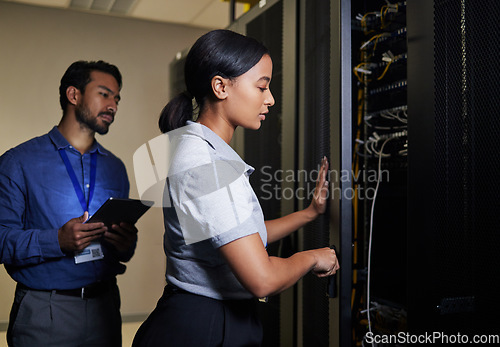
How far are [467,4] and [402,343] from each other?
1144mm

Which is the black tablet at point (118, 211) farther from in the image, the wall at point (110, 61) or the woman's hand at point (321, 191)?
the wall at point (110, 61)

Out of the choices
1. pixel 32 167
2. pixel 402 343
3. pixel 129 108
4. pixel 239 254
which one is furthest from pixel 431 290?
pixel 129 108

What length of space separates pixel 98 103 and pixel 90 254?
0.63m

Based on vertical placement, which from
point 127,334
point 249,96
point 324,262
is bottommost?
point 127,334

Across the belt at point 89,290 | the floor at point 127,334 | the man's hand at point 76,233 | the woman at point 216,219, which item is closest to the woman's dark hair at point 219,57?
the woman at point 216,219

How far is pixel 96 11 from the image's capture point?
3459mm

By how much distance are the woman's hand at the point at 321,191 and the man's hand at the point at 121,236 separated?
0.72 m

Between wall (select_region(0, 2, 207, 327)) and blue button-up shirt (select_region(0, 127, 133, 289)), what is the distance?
1.08m

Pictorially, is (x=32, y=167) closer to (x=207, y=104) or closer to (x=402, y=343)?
(x=207, y=104)

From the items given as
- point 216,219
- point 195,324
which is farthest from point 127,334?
point 216,219

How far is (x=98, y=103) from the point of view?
1.87 metres

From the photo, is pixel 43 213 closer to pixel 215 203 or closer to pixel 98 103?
pixel 98 103

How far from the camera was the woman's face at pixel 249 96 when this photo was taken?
1070mm

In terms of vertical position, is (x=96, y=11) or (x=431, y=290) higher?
(x=96, y=11)
